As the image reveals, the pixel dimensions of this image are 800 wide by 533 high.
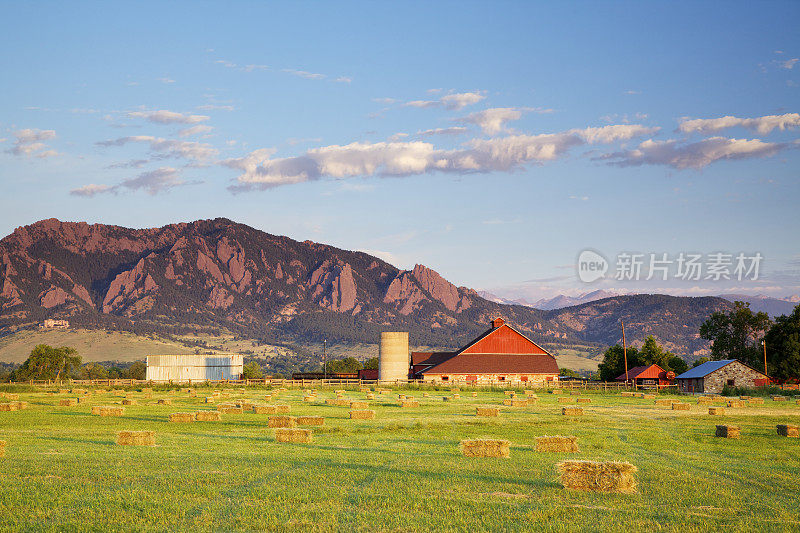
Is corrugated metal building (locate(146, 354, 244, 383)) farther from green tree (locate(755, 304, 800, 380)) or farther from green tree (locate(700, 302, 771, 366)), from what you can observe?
green tree (locate(755, 304, 800, 380))

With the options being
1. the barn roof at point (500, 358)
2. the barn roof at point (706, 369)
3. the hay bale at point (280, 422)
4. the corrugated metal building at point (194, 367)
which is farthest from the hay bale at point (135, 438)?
the corrugated metal building at point (194, 367)

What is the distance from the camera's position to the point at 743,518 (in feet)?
44.3

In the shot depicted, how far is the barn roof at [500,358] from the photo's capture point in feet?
362

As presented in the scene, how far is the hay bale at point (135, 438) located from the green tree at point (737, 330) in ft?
362

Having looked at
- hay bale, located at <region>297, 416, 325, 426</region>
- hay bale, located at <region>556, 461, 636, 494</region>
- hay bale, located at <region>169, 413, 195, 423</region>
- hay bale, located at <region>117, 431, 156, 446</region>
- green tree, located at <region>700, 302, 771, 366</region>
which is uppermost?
green tree, located at <region>700, 302, 771, 366</region>

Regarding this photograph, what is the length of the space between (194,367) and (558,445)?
148 m

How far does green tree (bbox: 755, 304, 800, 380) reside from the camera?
3772 inches

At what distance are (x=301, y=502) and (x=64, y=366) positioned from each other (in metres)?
152

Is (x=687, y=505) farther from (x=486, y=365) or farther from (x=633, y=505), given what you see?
(x=486, y=365)

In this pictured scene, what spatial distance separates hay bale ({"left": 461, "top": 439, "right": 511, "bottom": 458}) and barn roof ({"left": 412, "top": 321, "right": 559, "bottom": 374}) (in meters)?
88.4

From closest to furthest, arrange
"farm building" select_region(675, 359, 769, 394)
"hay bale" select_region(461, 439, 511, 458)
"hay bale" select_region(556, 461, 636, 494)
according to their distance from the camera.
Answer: "hay bale" select_region(556, 461, 636, 494), "hay bale" select_region(461, 439, 511, 458), "farm building" select_region(675, 359, 769, 394)

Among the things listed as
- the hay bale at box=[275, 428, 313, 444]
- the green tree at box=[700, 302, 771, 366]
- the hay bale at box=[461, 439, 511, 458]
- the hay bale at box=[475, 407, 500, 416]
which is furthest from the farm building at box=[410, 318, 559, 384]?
the hay bale at box=[461, 439, 511, 458]

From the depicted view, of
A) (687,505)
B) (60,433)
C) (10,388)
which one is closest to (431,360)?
(10,388)

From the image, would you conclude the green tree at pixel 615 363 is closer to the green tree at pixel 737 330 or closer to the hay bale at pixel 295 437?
the green tree at pixel 737 330
